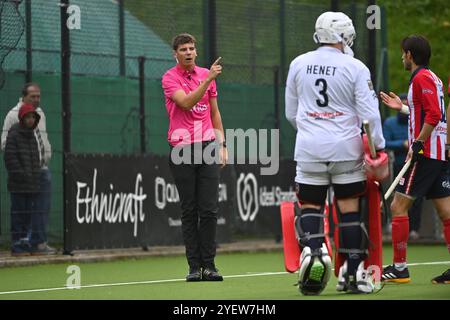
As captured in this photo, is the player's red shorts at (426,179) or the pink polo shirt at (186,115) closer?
the player's red shorts at (426,179)

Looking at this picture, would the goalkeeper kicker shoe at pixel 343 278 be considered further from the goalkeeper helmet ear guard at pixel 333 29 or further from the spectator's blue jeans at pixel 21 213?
the spectator's blue jeans at pixel 21 213

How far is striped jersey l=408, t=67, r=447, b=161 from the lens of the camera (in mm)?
10797

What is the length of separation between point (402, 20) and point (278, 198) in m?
10.9

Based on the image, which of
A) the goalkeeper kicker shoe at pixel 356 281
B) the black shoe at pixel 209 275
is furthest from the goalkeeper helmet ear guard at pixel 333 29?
the black shoe at pixel 209 275

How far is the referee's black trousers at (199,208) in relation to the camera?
11.3 metres

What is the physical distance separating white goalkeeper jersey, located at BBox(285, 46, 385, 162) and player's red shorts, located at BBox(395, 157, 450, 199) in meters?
1.74

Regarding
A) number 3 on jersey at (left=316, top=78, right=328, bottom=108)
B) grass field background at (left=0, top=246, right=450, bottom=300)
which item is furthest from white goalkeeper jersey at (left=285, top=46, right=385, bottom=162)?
grass field background at (left=0, top=246, right=450, bottom=300)

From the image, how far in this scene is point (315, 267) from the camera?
9.23 metres

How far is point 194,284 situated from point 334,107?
2439 millimetres

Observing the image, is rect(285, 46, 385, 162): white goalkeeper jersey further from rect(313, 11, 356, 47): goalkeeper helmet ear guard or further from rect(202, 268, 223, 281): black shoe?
rect(202, 268, 223, 281): black shoe

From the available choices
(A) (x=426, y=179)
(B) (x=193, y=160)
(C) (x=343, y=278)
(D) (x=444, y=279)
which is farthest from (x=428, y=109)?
(B) (x=193, y=160)

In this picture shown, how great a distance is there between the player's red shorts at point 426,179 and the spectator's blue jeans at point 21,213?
5381 millimetres

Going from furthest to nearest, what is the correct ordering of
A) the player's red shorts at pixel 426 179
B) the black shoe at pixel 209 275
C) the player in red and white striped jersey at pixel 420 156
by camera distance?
the black shoe at pixel 209 275
the player's red shorts at pixel 426 179
the player in red and white striped jersey at pixel 420 156

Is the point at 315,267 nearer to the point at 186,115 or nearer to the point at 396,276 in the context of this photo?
the point at 396,276
